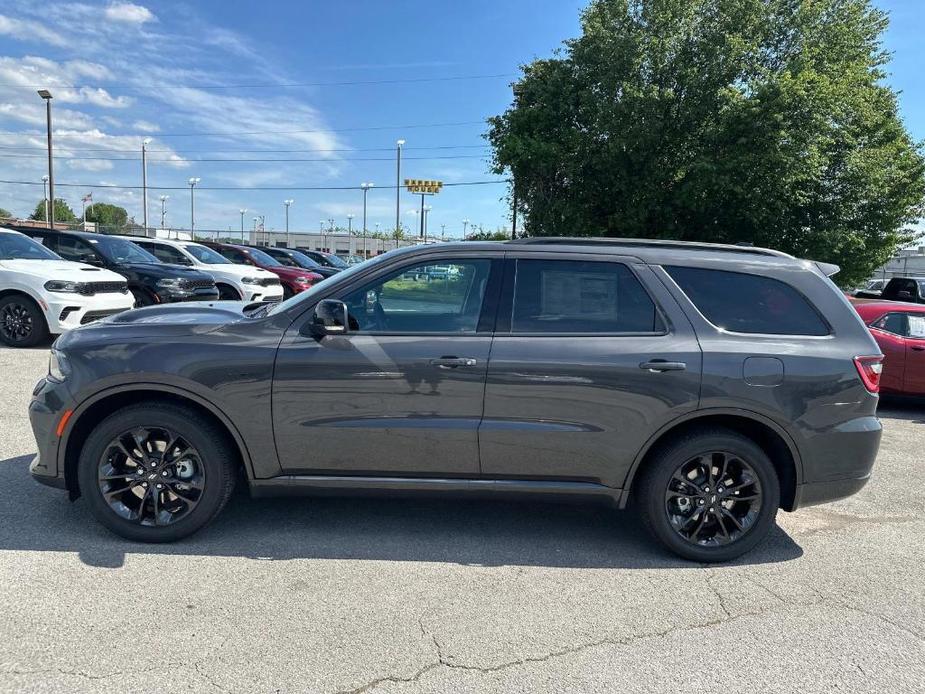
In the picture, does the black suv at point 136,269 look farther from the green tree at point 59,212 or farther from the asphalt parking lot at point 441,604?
the green tree at point 59,212

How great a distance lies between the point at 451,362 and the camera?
355 centimetres

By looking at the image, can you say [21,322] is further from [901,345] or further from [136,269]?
[901,345]

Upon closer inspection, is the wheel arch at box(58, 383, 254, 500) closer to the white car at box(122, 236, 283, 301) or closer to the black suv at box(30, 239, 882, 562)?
the black suv at box(30, 239, 882, 562)

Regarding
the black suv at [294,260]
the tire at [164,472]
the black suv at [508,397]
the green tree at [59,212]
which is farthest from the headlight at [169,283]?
the green tree at [59,212]

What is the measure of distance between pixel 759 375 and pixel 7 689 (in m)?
3.65

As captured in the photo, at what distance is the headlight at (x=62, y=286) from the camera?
30.8 ft

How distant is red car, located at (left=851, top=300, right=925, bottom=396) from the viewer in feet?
25.5

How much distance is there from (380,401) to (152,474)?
1329 millimetres

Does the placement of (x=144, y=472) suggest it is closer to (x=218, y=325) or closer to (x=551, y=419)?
(x=218, y=325)

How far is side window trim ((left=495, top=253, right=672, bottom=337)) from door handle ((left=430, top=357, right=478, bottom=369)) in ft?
0.80

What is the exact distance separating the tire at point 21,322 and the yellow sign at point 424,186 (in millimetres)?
43666

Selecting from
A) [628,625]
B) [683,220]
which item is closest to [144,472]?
→ [628,625]

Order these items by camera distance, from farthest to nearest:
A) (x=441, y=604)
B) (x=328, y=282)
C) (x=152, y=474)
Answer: (x=328, y=282)
(x=152, y=474)
(x=441, y=604)

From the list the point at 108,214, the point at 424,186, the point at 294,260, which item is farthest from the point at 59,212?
the point at 294,260
